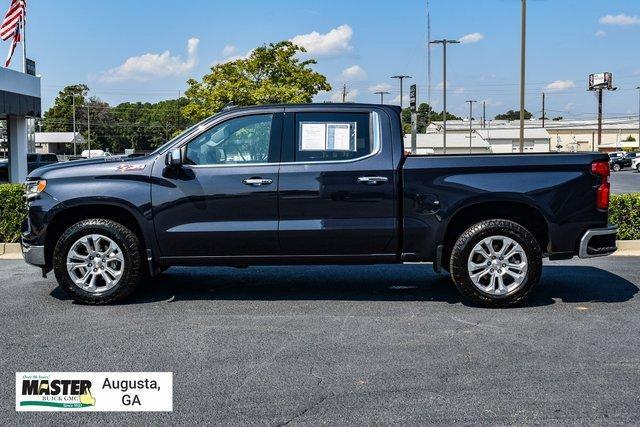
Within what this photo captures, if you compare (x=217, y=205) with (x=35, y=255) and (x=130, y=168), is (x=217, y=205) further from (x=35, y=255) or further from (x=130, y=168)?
(x=35, y=255)

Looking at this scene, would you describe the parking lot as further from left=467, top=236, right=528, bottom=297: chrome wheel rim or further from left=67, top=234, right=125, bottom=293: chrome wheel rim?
left=67, top=234, right=125, bottom=293: chrome wheel rim

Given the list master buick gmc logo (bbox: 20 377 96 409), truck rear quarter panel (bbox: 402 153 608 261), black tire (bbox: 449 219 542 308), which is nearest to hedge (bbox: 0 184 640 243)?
Result: truck rear quarter panel (bbox: 402 153 608 261)

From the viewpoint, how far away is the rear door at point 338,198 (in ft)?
21.2

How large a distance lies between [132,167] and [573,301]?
15.0ft

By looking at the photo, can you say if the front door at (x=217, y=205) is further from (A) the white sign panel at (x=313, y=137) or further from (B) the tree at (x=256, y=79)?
(B) the tree at (x=256, y=79)

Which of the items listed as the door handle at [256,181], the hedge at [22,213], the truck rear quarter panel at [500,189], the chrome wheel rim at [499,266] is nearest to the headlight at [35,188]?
the door handle at [256,181]

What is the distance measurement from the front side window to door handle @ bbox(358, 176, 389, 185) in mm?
940

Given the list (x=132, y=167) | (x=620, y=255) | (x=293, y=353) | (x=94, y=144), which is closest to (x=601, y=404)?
(x=293, y=353)

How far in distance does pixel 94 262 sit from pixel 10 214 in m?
4.37

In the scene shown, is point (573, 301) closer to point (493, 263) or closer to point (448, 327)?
point (493, 263)

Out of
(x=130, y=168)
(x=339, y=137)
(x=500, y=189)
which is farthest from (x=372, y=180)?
(x=130, y=168)

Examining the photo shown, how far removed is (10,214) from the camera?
10.3 metres

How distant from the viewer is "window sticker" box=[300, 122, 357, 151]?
6.60 m

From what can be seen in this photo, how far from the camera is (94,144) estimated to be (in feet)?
400
